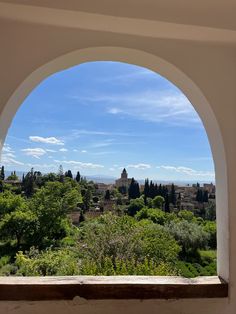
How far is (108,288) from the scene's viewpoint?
123 cm

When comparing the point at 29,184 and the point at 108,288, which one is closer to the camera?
the point at 108,288

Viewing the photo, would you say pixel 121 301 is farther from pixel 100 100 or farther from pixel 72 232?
pixel 100 100

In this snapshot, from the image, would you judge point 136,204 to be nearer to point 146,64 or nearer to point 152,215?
point 152,215

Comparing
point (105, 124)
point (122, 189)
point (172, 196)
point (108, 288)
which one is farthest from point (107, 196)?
point (105, 124)

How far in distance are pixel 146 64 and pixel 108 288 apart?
1016 millimetres

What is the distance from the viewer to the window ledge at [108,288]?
1191mm

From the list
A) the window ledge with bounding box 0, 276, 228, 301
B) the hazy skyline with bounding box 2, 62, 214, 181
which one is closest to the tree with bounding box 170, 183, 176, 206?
the window ledge with bounding box 0, 276, 228, 301

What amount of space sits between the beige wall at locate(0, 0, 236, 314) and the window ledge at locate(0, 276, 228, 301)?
3cm

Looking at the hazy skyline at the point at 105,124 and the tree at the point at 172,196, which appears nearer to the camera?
the tree at the point at 172,196

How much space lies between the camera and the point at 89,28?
130cm

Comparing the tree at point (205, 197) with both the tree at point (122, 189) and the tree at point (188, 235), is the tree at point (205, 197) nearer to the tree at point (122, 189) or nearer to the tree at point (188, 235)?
the tree at point (188, 235)

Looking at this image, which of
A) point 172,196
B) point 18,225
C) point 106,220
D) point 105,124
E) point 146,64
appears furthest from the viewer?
point 105,124

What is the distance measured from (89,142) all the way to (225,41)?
128 inches

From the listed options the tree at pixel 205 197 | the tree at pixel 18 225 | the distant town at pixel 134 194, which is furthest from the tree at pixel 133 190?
the tree at pixel 18 225
